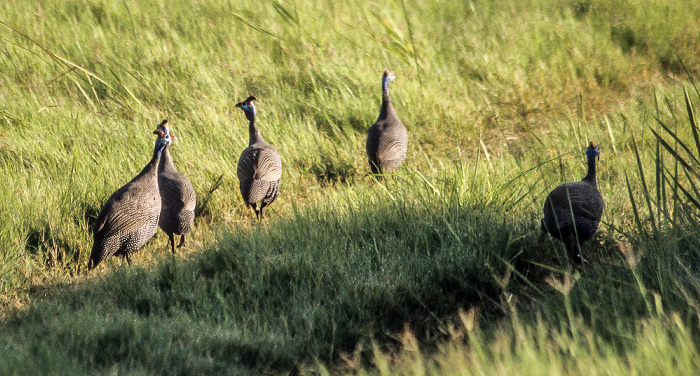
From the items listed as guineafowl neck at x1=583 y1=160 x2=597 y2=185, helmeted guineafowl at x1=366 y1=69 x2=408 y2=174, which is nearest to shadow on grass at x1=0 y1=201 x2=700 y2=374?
guineafowl neck at x1=583 y1=160 x2=597 y2=185

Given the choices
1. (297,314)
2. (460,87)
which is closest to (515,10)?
(460,87)

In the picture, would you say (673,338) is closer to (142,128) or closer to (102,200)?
(102,200)

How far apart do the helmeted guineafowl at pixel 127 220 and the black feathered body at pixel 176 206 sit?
229 millimetres

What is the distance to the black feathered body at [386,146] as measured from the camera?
592 cm

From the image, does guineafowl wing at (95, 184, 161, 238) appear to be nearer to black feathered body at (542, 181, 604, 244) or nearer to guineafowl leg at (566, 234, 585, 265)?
black feathered body at (542, 181, 604, 244)

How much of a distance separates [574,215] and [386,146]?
2.29 metres

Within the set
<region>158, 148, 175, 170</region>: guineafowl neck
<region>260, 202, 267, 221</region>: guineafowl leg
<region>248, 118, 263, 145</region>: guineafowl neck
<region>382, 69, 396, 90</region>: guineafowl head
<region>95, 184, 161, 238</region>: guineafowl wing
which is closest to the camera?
<region>95, 184, 161, 238</region>: guineafowl wing

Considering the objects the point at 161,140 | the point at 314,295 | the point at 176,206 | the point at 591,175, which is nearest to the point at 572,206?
the point at 591,175

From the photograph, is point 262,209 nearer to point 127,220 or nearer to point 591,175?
point 127,220

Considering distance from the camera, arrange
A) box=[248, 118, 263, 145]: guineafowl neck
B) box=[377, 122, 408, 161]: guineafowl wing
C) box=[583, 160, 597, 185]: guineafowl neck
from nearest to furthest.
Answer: box=[583, 160, 597, 185]: guineafowl neck → box=[377, 122, 408, 161]: guineafowl wing → box=[248, 118, 263, 145]: guineafowl neck

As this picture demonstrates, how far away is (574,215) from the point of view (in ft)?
12.8

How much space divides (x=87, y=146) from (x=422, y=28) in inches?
196

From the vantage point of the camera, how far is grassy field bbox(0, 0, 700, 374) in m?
3.19

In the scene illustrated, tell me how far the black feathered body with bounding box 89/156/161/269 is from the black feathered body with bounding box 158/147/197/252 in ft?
0.72
